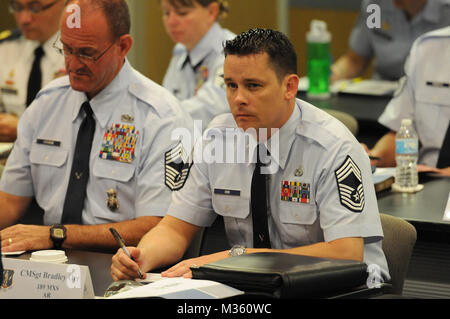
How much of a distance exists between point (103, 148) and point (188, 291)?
1.23m

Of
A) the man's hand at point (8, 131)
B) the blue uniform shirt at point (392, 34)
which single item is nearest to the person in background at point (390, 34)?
the blue uniform shirt at point (392, 34)

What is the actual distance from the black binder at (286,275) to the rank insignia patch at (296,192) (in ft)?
1.80

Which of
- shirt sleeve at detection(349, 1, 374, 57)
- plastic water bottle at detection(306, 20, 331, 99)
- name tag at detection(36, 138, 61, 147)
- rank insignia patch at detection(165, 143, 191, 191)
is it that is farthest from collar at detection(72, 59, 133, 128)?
shirt sleeve at detection(349, 1, 374, 57)

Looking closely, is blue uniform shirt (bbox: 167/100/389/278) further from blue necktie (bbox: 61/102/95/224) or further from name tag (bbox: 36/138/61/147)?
name tag (bbox: 36/138/61/147)

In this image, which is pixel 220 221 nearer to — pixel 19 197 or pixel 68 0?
pixel 19 197

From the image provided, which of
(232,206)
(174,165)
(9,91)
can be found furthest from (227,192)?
(9,91)

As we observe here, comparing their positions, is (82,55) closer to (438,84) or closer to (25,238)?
(25,238)

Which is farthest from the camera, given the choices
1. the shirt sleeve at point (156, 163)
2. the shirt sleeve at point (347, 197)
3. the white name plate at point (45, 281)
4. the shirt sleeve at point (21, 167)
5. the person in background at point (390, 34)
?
the person in background at point (390, 34)

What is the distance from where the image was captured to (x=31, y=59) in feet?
13.7

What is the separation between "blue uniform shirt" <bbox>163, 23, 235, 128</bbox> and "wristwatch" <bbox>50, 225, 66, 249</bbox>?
61.0 inches

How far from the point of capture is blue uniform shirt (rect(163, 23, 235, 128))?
13.5 feet

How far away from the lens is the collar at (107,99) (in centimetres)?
288

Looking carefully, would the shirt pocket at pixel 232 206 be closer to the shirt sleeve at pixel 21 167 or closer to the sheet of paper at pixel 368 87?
the shirt sleeve at pixel 21 167
